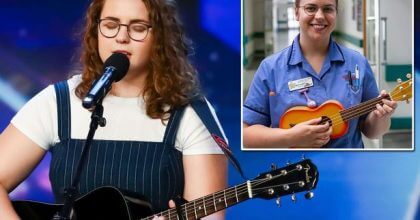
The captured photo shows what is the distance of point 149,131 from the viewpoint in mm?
2506

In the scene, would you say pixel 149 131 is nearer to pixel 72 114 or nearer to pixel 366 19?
pixel 72 114

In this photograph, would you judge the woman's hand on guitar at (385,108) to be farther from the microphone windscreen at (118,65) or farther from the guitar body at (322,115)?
the microphone windscreen at (118,65)

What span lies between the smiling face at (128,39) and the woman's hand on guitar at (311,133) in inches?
26.9

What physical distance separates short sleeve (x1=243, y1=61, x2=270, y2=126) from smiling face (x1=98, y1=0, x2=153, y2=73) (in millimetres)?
542

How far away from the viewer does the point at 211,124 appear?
8.40 ft

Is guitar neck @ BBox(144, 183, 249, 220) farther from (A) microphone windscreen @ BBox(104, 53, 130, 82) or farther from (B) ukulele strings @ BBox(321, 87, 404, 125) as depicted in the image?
(B) ukulele strings @ BBox(321, 87, 404, 125)

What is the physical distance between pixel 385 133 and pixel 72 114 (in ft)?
3.87

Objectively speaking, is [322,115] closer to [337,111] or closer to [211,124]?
[337,111]

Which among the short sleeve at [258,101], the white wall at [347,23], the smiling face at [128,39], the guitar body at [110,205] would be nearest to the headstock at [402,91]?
the white wall at [347,23]

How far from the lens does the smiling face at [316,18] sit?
111 inches

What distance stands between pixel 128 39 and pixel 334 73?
2.72 ft

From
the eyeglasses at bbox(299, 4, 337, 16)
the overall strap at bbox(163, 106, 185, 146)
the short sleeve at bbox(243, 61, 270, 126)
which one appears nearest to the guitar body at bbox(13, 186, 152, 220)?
the overall strap at bbox(163, 106, 185, 146)

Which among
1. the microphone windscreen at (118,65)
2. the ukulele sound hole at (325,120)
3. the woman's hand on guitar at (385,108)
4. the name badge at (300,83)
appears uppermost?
the microphone windscreen at (118,65)

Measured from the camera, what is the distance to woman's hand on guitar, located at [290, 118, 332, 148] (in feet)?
9.29
